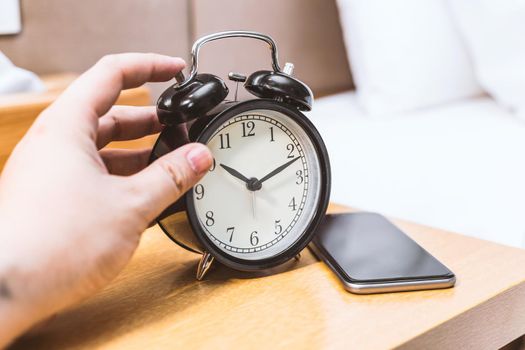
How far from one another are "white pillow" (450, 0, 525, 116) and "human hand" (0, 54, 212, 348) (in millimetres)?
1177

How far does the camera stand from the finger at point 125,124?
0.80 m

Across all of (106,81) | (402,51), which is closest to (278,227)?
(106,81)

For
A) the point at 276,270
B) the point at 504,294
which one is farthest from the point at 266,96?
the point at 504,294

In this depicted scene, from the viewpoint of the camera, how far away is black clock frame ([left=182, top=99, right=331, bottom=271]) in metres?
0.70

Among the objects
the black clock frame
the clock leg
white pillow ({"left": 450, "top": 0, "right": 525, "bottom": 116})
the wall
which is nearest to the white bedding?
white pillow ({"left": 450, "top": 0, "right": 525, "bottom": 116})

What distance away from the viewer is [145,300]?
0.70 m

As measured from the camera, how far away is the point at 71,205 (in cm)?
57

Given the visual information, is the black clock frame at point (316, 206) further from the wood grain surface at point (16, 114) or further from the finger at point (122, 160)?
the wood grain surface at point (16, 114)

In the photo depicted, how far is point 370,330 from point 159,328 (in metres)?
0.22

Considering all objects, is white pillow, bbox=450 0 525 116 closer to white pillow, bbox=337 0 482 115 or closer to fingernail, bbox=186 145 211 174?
white pillow, bbox=337 0 482 115

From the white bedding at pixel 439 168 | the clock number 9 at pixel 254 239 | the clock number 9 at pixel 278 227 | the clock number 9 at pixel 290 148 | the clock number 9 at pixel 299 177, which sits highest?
the clock number 9 at pixel 290 148

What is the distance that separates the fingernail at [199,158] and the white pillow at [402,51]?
3.59 feet

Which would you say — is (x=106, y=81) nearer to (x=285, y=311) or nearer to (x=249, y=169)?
(x=249, y=169)

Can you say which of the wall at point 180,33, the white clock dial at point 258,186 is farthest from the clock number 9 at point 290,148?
the wall at point 180,33
